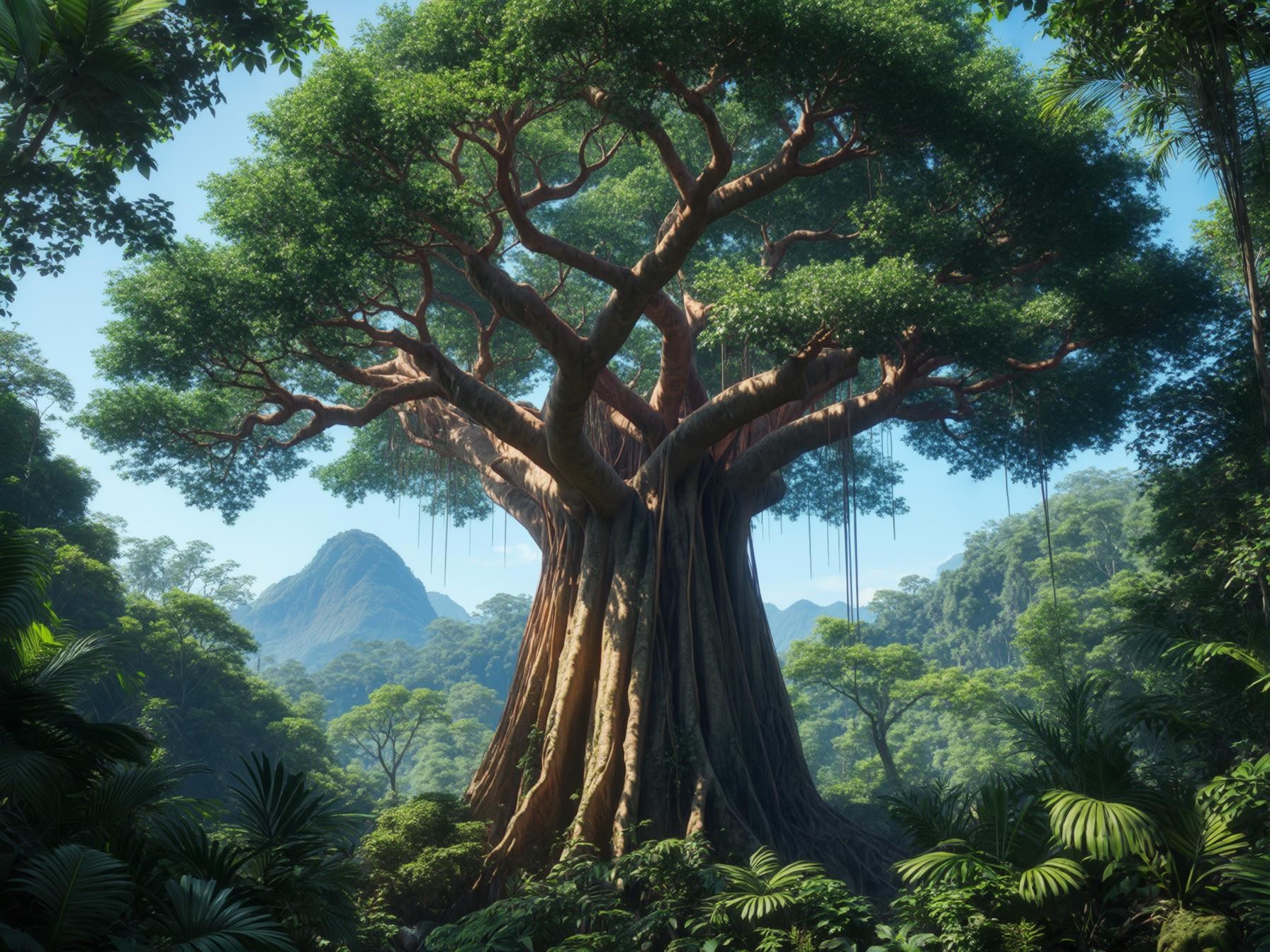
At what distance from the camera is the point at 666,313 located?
10.0 m

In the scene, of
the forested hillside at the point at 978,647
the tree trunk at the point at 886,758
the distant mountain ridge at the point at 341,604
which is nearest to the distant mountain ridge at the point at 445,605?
the distant mountain ridge at the point at 341,604

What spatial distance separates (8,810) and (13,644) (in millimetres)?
969

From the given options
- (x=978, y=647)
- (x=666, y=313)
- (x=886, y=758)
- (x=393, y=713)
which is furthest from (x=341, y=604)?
(x=666, y=313)

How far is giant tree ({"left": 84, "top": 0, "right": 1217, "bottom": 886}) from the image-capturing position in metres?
8.09

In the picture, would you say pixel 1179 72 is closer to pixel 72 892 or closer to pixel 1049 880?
pixel 1049 880

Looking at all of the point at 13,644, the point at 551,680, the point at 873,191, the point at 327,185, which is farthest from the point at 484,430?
the point at 13,644

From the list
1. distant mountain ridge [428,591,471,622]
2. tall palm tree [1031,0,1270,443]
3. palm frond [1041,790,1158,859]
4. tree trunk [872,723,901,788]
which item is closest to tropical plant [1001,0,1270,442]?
tall palm tree [1031,0,1270,443]

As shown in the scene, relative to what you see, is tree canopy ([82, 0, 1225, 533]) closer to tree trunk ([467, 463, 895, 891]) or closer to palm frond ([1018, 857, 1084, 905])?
tree trunk ([467, 463, 895, 891])

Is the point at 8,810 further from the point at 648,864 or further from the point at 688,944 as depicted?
the point at 648,864

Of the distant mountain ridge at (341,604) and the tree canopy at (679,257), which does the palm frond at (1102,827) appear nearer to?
the tree canopy at (679,257)

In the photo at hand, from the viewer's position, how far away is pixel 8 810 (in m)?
4.65

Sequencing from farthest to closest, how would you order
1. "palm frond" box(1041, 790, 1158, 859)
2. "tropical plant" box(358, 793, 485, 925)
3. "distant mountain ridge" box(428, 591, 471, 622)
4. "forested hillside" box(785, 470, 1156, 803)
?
1. "distant mountain ridge" box(428, 591, 471, 622)
2. "forested hillside" box(785, 470, 1156, 803)
3. "tropical plant" box(358, 793, 485, 925)
4. "palm frond" box(1041, 790, 1158, 859)

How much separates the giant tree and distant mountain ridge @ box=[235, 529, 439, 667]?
10358 cm

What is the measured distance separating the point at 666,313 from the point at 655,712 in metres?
3.85
